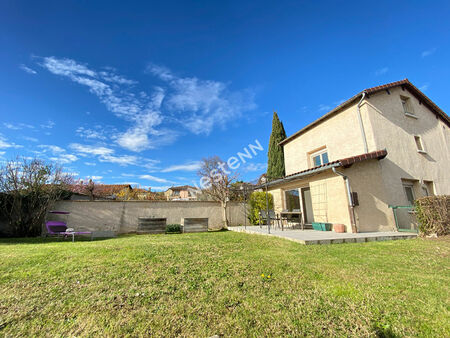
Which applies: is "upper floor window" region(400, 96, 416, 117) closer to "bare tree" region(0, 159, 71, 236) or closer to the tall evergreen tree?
the tall evergreen tree

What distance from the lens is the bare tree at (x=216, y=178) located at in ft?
49.8

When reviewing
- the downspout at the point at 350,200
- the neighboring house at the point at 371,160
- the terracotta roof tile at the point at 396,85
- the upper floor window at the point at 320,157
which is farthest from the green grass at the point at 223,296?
the terracotta roof tile at the point at 396,85

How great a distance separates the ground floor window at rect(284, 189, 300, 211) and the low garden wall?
4.84m

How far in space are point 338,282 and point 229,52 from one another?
12.4m

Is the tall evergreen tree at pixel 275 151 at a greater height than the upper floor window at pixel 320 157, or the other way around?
the tall evergreen tree at pixel 275 151

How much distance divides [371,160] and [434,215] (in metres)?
2.91

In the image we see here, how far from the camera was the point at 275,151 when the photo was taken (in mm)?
20250

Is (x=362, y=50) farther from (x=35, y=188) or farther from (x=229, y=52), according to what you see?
(x=35, y=188)

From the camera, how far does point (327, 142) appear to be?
1117cm

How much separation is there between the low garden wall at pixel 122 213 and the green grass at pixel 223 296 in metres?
6.60

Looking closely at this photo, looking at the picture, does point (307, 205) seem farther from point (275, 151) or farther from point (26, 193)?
point (26, 193)

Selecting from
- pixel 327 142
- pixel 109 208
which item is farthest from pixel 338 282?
pixel 109 208

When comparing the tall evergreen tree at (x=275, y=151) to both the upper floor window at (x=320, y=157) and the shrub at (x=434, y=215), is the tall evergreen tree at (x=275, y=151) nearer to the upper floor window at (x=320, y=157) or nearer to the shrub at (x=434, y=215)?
the upper floor window at (x=320, y=157)

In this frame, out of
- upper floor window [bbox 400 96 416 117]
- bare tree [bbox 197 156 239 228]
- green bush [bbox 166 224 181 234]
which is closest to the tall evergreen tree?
bare tree [bbox 197 156 239 228]
